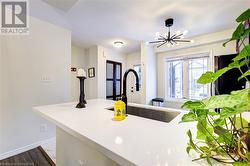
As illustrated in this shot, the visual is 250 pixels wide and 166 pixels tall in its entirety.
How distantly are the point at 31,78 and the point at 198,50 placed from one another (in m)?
4.33

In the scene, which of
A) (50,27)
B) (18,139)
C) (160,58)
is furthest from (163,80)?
(18,139)

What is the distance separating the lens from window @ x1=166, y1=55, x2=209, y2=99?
13.3ft

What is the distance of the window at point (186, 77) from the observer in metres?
4.07

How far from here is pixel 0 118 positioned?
2.06 meters

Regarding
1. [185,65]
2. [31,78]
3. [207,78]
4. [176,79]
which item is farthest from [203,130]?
[176,79]

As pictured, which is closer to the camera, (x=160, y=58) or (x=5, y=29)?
(x=5, y=29)

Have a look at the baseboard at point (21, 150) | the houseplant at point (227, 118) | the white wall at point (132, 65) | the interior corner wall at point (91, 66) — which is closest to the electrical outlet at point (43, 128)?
the baseboard at point (21, 150)

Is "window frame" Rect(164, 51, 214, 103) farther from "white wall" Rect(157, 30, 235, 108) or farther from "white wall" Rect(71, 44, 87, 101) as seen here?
"white wall" Rect(71, 44, 87, 101)

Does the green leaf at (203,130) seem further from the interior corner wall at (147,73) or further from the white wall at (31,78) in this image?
the interior corner wall at (147,73)

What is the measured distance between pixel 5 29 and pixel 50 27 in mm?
730

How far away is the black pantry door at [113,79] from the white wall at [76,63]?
0.96 m

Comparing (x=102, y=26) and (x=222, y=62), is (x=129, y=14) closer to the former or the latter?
(x=102, y=26)

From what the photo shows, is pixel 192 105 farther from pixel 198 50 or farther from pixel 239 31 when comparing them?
pixel 198 50

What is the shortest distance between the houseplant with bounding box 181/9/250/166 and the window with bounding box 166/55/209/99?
152 inches
